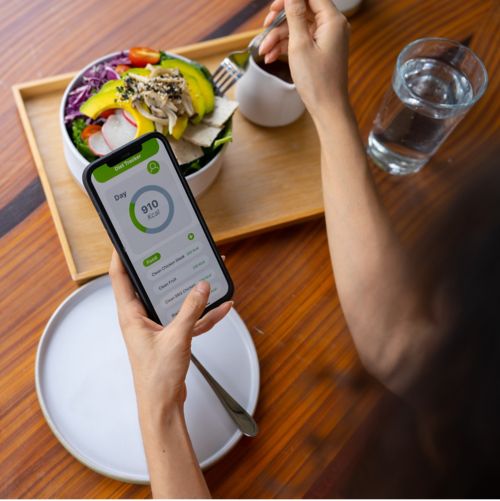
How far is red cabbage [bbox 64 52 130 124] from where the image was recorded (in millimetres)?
754

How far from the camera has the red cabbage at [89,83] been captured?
2.48 feet

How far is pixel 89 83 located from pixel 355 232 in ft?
1.26

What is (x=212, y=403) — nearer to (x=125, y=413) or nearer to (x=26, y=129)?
(x=125, y=413)

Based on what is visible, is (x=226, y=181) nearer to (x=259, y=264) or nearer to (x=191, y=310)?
(x=259, y=264)

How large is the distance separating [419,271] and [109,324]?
0.43 m

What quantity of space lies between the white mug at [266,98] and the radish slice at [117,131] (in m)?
0.19

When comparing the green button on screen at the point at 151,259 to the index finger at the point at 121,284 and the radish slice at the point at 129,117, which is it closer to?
the index finger at the point at 121,284

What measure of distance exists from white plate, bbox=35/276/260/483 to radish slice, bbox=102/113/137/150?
0.17 meters

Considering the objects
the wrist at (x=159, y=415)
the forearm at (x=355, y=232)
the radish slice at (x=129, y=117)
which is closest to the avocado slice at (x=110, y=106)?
the radish slice at (x=129, y=117)

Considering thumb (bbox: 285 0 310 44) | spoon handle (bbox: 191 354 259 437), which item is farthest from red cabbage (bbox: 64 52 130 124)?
spoon handle (bbox: 191 354 259 437)

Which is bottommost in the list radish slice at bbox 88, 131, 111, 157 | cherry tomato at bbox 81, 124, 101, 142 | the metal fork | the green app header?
the metal fork

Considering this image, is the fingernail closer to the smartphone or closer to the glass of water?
the smartphone

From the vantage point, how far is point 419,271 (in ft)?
1.39

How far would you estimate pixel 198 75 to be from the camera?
78cm
